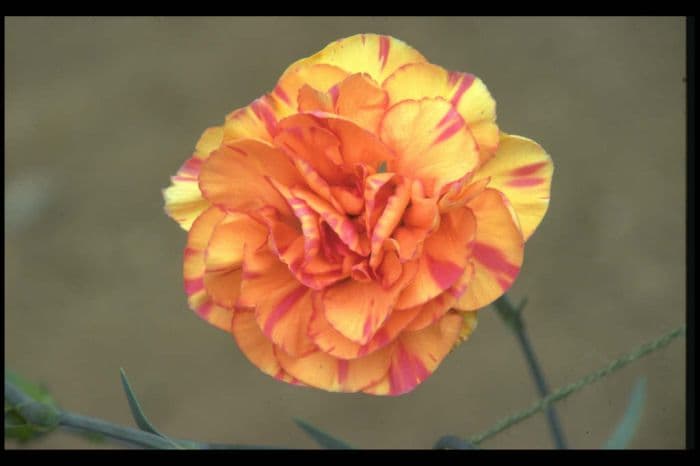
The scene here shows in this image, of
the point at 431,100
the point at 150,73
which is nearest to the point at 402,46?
the point at 431,100

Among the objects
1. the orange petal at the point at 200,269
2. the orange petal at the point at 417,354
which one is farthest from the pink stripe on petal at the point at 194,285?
the orange petal at the point at 417,354

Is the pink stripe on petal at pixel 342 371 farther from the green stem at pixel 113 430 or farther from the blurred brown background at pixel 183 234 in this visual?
the blurred brown background at pixel 183 234

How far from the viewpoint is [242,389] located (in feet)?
4.87

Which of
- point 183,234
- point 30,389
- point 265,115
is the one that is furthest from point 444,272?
point 183,234

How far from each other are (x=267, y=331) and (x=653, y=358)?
118cm

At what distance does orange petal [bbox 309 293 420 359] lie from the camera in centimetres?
43

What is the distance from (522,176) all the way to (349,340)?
0.12 m

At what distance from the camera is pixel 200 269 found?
0.46m

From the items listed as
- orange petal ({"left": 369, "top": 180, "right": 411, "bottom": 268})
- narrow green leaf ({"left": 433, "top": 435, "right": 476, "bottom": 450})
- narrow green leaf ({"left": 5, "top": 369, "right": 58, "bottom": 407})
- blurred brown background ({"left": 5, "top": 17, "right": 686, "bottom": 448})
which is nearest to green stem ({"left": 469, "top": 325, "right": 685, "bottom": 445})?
narrow green leaf ({"left": 433, "top": 435, "right": 476, "bottom": 450})

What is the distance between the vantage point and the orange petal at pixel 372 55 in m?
0.46

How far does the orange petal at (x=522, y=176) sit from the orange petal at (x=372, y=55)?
6cm

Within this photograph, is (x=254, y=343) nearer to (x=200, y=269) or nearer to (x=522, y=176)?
(x=200, y=269)

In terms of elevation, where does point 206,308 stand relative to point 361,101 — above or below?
below

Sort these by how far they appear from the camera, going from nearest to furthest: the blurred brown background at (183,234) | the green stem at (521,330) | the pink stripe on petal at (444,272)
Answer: the pink stripe on petal at (444,272) < the green stem at (521,330) < the blurred brown background at (183,234)
